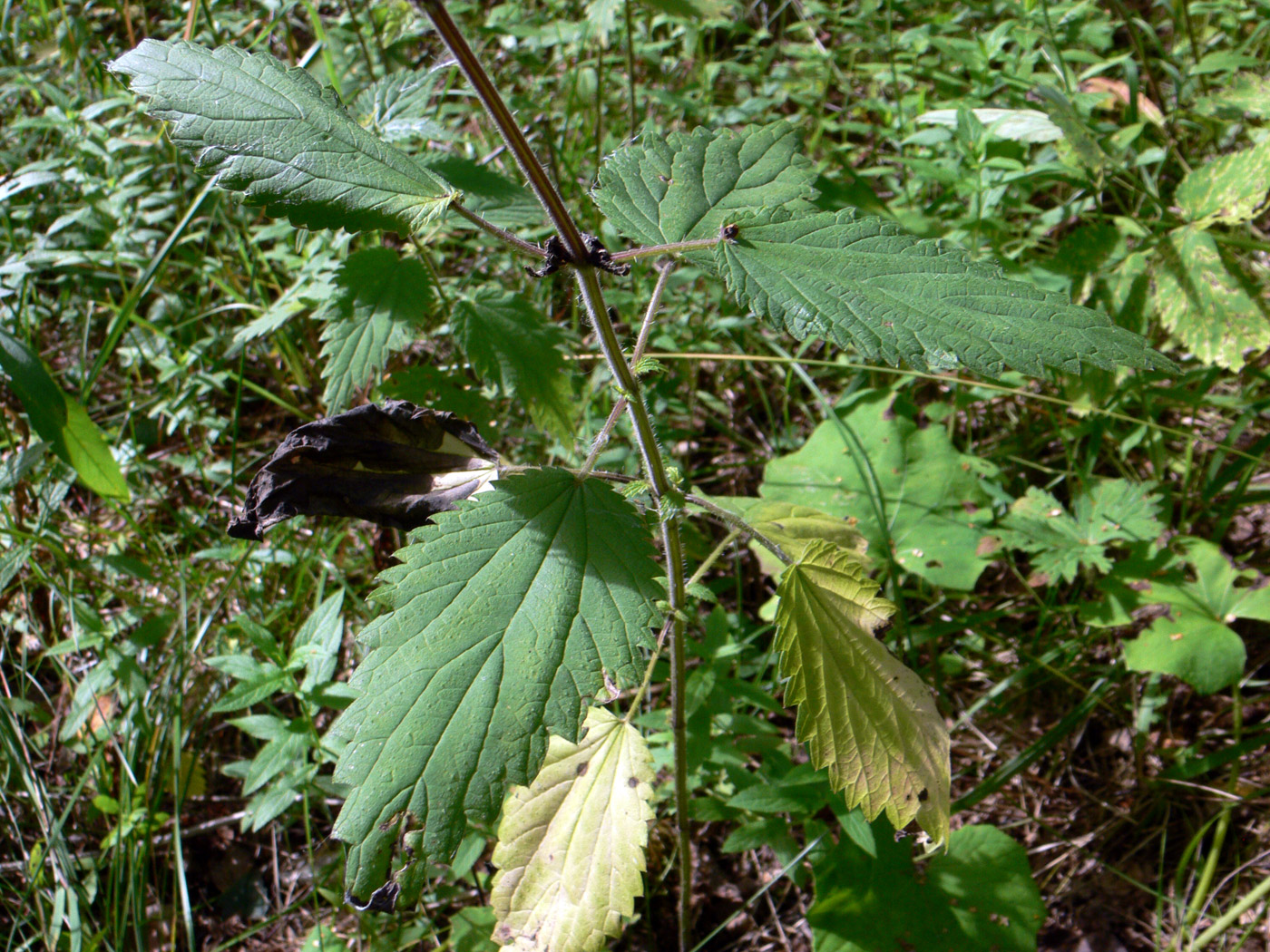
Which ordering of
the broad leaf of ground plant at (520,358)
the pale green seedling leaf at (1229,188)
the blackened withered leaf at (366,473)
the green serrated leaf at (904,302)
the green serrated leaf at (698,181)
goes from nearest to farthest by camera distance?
the green serrated leaf at (904,302), the green serrated leaf at (698,181), the blackened withered leaf at (366,473), the broad leaf of ground plant at (520,358), the pale green seedling leaf at (1229,188)

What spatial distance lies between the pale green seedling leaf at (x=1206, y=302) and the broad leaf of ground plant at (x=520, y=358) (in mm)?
1628

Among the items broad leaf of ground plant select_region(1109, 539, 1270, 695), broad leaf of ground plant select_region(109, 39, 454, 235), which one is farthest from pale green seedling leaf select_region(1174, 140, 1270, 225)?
broad leaf of ground plant select_region(109, 39, 454, 235)

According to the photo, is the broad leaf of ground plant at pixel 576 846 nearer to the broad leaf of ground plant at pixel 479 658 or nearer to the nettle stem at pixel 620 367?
the nettle stem at pixel 620 367

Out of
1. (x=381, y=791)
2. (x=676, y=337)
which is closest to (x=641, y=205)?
(x=381, y=791)

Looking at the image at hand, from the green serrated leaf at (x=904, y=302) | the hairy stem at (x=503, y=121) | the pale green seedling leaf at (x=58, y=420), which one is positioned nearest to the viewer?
the hairy stem at (x=503, y=121)

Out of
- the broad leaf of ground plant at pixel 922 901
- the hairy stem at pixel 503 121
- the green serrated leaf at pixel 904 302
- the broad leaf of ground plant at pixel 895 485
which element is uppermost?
the hairy stem at pixel 503 121

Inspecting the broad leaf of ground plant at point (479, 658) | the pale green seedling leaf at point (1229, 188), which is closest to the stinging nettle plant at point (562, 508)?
the broad leaf of ground plant at point (479, 658)

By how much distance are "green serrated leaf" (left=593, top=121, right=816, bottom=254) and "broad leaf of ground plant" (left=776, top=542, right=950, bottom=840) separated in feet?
1.84

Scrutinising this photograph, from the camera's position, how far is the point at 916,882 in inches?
75.9

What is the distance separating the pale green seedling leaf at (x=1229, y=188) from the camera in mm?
2250

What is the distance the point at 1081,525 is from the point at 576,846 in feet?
5.09

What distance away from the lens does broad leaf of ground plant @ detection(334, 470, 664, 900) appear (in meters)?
1.07

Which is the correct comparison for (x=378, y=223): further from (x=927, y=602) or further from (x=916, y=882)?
(x=927, y=602)

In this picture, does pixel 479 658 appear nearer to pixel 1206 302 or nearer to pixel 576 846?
pixel 576 846
